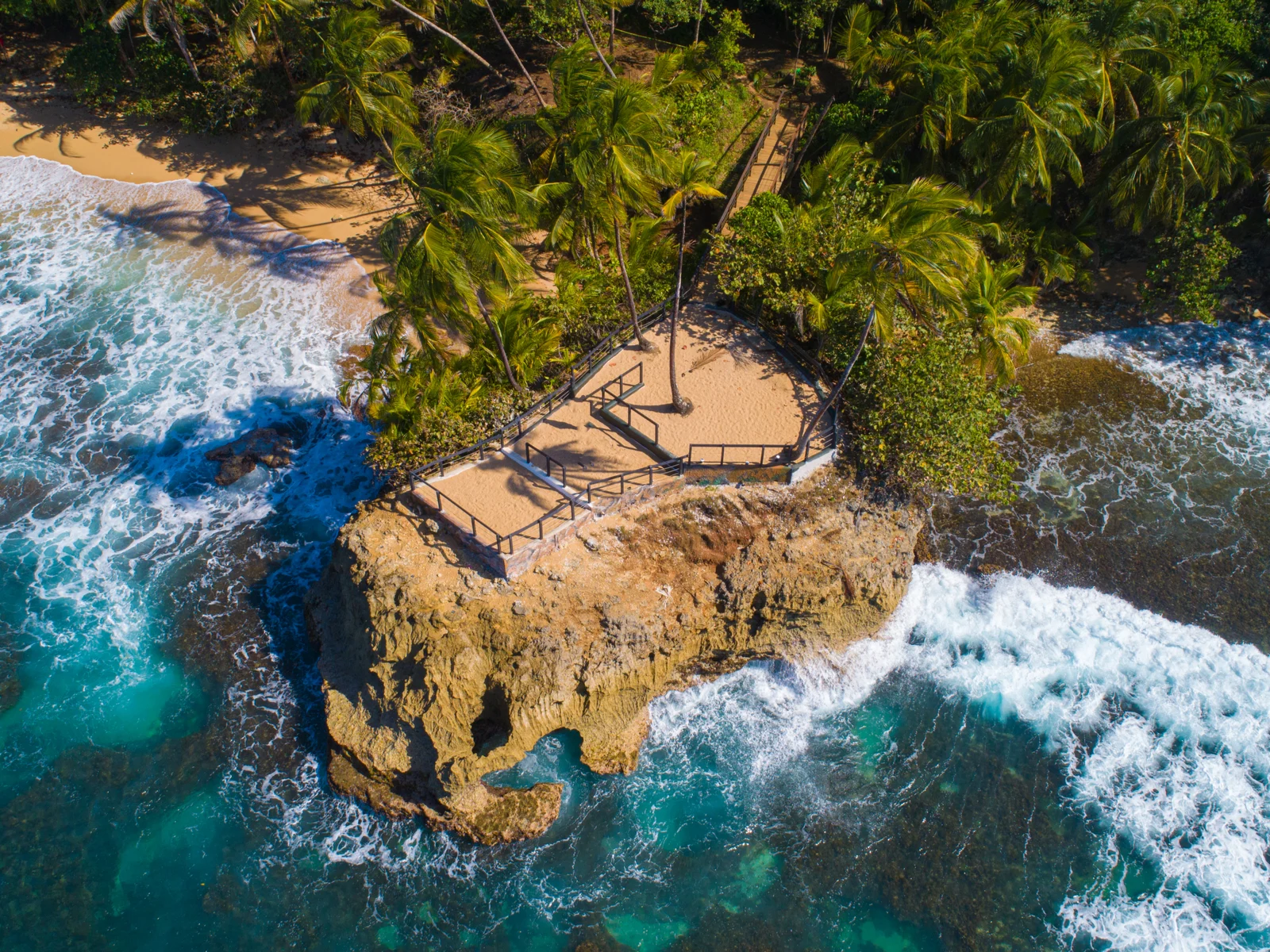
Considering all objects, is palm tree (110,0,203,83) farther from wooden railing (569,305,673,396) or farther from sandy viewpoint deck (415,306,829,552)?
sandy viewpoint deck (415,306,829,552)

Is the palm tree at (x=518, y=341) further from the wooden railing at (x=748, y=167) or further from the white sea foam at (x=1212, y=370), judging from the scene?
the white sea foam at (x=1212, y=370)

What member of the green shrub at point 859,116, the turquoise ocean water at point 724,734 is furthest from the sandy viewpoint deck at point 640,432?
the green shrub at point 859,116

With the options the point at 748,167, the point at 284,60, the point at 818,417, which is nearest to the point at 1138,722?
the point at 818,417

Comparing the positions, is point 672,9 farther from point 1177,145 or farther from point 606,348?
point 1177,145

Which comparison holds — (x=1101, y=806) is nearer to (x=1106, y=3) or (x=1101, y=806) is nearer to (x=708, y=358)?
(x=708, y=358)

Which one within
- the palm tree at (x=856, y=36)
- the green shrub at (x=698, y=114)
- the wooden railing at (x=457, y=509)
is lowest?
the wooden railing at (x=457, y=509)

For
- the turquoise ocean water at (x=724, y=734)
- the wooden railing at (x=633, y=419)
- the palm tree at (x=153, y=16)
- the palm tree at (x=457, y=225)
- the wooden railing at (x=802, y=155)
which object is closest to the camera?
the turquoise ocean water at (x=724, y=734)
